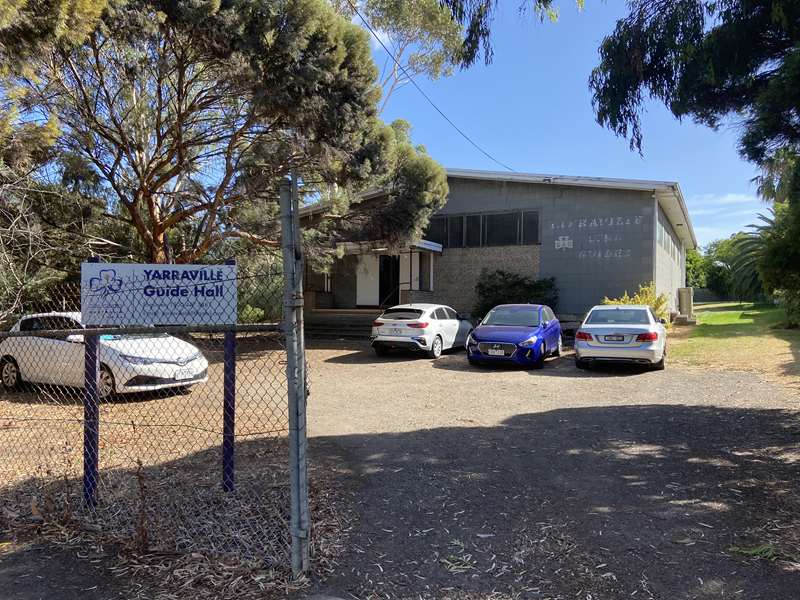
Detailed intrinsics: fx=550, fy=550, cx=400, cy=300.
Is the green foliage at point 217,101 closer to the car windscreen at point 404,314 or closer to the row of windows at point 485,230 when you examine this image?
the car windscreen at point 404,314

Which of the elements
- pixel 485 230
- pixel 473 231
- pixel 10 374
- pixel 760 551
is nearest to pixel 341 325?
pixel 473 231

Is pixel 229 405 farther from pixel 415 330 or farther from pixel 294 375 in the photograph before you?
pixel 415 330

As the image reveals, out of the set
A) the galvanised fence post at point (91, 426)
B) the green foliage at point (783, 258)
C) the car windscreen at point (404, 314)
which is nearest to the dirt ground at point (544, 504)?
the galvanised fence post at point (91, 426)

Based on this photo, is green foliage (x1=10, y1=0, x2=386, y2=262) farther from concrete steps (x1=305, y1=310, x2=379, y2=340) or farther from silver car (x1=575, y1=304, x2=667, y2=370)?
silver car (x1=575, y1=304, x2=667, y2=370)

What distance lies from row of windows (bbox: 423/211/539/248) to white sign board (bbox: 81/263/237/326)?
59.9 ft

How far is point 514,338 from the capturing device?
12.3m

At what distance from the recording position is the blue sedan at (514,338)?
12.2 metres

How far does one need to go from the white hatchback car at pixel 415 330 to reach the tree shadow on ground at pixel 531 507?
25.1ft

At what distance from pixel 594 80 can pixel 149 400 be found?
7741 mm

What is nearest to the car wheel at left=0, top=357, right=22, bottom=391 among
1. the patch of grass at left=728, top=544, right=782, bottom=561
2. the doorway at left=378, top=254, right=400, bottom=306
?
the patch of grass at left=728, top=544, right=782, bottom=561

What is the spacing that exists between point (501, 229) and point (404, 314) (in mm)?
8532

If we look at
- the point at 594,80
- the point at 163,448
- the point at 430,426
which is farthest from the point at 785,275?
the point at 163,448

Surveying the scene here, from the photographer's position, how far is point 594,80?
5625mm

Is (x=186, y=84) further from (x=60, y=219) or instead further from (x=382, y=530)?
(x=382, y=530)
